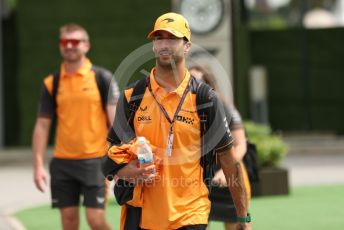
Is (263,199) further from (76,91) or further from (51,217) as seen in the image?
(76,91)

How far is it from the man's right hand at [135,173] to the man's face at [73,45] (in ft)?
10.6

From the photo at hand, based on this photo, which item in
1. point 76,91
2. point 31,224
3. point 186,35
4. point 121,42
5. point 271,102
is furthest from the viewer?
point 271,102

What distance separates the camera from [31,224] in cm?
1244

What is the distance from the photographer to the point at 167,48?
5750 millimetres

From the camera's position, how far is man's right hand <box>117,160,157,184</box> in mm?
5738

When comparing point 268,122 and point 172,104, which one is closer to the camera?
point 172,104

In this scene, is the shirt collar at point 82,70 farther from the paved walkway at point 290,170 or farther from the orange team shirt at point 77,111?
the paved walkway at point 290,170

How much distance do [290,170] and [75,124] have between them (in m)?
10.4

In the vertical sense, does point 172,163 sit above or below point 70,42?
below

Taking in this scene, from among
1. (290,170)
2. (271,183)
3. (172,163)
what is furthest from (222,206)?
(290,170)

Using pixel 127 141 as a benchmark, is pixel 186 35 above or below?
above

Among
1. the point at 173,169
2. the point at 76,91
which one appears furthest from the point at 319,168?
the point at 173,169

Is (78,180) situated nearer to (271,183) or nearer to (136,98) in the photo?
(136,98)

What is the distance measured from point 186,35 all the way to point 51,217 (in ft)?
25.1
